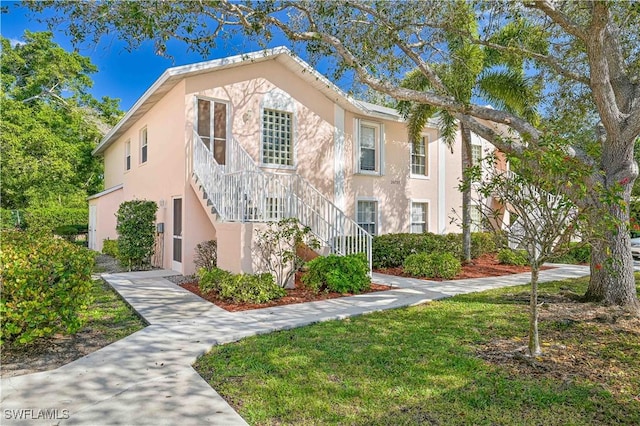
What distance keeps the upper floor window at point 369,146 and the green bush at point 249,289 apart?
8098 mm

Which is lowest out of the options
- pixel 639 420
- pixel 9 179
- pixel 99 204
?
pixel 639 420

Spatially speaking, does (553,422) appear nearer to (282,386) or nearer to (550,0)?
(282,386)

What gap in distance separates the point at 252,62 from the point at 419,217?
934 centimetres

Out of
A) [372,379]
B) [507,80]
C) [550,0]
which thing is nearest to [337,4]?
[550,0]

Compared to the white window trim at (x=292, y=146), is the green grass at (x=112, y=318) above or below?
below

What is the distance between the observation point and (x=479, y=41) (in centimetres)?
803

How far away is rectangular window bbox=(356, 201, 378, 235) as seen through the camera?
14992 mm

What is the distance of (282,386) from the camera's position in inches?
155

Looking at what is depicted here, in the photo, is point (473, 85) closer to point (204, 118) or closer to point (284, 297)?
point (204, 118)

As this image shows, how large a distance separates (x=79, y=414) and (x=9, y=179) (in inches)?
870

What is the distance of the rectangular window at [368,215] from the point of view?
49.2 feet

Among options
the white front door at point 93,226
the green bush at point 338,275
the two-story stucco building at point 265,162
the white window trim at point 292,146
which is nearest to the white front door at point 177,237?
the two-story stucco building at point 265,162

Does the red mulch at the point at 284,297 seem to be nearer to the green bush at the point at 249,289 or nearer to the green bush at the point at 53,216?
the green bush at the point at 249,289

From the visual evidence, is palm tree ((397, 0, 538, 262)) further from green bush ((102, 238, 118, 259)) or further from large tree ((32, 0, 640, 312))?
green bush ((102, 238, 118, 259))
